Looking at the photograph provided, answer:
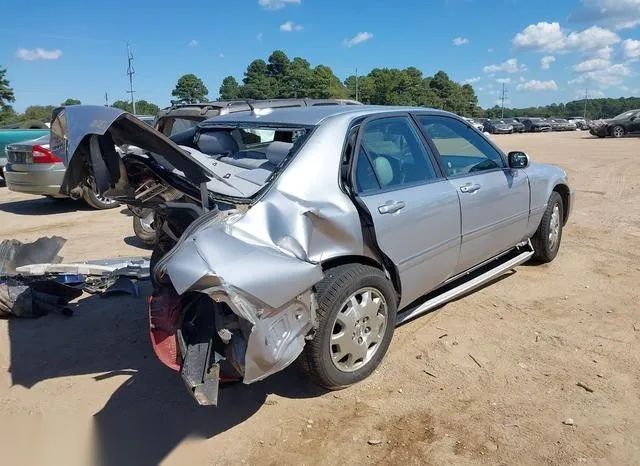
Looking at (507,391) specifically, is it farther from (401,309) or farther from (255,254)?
(255,254)

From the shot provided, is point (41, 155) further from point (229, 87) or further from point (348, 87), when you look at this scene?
point (348, 87)

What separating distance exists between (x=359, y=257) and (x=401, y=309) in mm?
758

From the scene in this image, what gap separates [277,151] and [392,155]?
879 mm

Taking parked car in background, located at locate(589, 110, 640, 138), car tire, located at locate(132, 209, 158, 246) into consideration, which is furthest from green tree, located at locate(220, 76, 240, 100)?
car tire, located at locate(132, 209, 158, 246)

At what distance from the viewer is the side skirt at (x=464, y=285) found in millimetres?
3850

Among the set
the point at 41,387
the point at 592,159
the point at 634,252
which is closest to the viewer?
the point at 41,387

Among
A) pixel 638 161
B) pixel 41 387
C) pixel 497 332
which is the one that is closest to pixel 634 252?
pixel 497 332

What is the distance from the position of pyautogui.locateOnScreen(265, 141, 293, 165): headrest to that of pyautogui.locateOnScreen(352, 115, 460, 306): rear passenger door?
455 millimetres

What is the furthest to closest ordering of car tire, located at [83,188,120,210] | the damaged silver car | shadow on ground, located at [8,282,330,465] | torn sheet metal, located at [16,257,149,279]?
1. car tire, located at [83,188,120,210]
2. torn sheet metal, located at [16,257,149,279]
3. shadow on ground, located at [8,282,330,465]
4. the damaged silver car

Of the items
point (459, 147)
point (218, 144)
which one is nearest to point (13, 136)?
point (218, 144)

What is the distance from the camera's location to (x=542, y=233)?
5.36 m

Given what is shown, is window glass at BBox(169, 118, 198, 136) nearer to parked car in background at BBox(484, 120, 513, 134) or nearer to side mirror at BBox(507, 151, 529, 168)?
side mirror at BBox(507, 151, 529, 168)

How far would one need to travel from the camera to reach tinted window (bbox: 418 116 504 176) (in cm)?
414

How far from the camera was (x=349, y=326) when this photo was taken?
10.4ft
